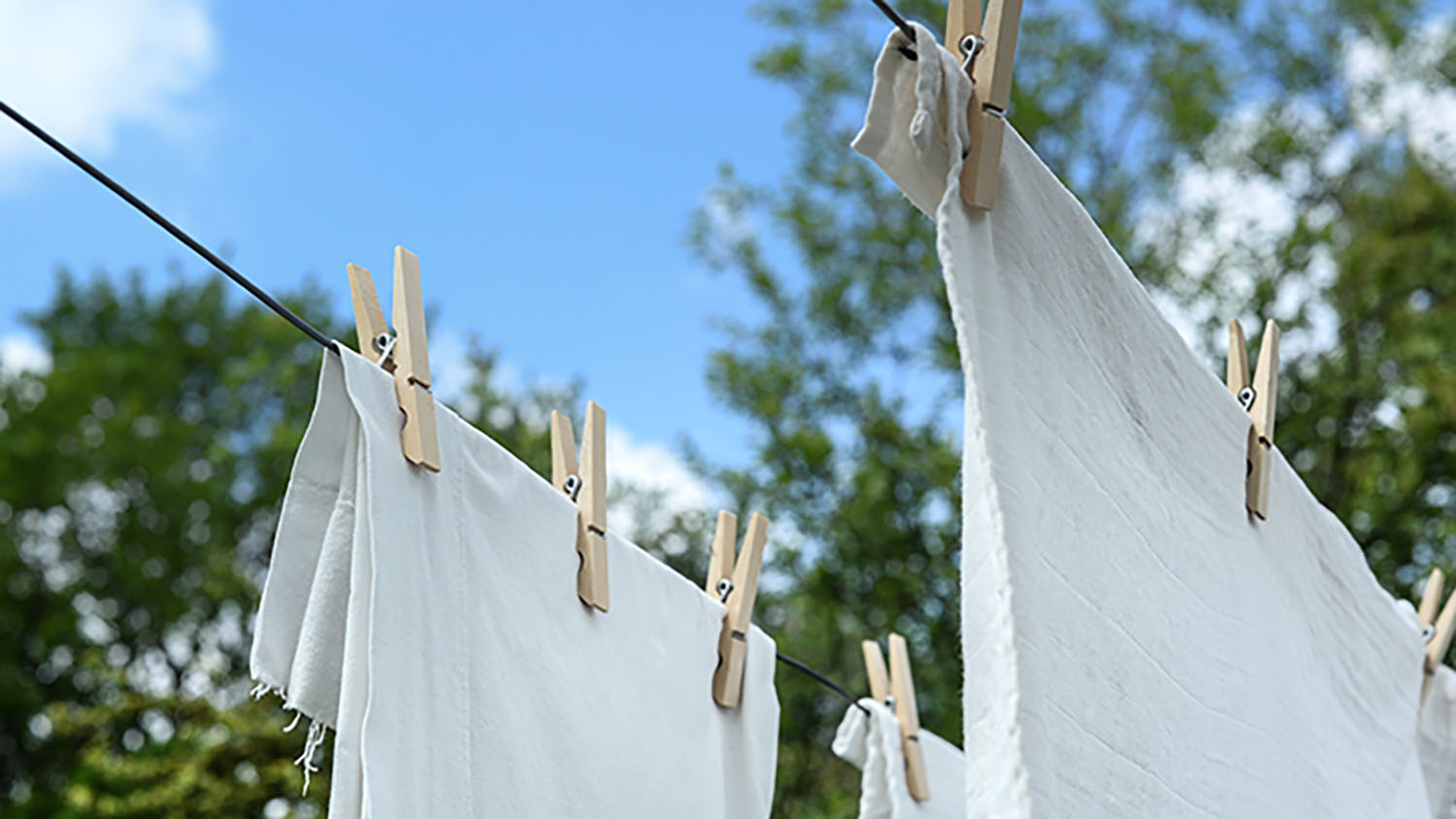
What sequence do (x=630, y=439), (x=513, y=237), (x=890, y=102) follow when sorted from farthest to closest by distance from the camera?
A: (x=630, y=439) → (x=513, y=237) → (x=890, y=102)

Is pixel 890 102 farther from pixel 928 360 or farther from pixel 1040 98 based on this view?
pixel 1040 98

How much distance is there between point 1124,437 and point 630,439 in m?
12.5

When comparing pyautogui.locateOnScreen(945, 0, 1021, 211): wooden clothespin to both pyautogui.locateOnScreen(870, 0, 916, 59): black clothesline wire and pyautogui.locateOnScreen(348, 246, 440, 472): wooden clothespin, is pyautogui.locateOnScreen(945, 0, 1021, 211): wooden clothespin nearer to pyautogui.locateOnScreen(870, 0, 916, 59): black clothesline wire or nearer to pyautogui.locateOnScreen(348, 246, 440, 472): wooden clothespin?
pyautogui.locateOnScreen(870, 0, 916, 59): black clothesline wire

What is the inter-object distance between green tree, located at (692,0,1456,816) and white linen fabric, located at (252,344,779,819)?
12.4ft

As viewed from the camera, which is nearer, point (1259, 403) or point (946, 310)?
point (1259, 403)

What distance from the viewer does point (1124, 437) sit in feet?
3.05

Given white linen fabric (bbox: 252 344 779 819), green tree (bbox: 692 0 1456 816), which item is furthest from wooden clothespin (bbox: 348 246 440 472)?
green tree (bbox: 692 0 1456 816)

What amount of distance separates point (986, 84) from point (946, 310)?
485 centimetres

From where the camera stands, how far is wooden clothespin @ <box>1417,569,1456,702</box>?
5.48 feet

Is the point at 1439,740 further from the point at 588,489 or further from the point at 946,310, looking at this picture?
the point at 946,310

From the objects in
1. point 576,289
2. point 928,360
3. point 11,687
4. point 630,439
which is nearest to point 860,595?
point 928,360

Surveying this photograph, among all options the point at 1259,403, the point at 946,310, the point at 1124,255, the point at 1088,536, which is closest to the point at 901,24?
the point at 1088,536

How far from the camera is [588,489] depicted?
132 centimetres

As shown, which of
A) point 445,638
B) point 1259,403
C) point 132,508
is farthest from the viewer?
point 132,508
